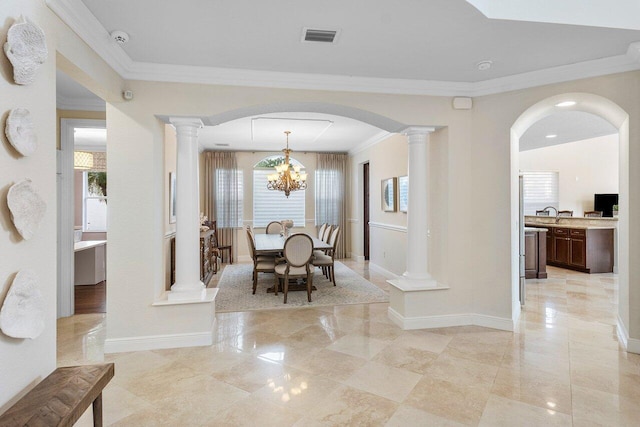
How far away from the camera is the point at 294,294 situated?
5.04 meters

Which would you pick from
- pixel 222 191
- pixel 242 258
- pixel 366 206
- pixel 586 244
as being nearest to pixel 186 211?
pixel 222 191

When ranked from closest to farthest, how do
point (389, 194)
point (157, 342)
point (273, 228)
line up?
1. point (157, 342)
2. point (389, 194)
3. point (273, 228)

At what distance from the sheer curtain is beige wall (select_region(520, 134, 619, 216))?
20.5 feet

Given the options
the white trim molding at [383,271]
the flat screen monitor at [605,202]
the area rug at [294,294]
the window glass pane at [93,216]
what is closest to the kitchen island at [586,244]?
the white trim molding at [383,271]

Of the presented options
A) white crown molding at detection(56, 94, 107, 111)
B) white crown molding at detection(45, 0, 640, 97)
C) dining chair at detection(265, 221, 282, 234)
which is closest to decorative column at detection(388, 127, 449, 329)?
white crown molding at detection(45, 0, 640, 97)

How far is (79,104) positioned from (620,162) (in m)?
5.79

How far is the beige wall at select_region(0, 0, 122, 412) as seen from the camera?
4.79 feet

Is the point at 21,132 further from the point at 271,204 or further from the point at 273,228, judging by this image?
the point at 271,204

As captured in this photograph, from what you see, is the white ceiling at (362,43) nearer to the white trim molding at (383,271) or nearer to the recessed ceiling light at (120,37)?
the recessed ceiling light at (120,37)

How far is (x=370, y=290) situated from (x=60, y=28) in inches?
179

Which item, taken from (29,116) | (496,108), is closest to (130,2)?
(29,116)

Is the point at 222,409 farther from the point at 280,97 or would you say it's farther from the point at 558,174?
the point at 558,174

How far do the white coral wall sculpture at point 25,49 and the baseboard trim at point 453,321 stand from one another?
3.46 meters

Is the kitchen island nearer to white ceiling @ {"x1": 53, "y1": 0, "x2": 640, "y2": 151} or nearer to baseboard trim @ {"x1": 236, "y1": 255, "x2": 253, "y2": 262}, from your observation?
white ceiling @ {"x1": 53, "y1": 0, "x2": 640, "y2": 151}
